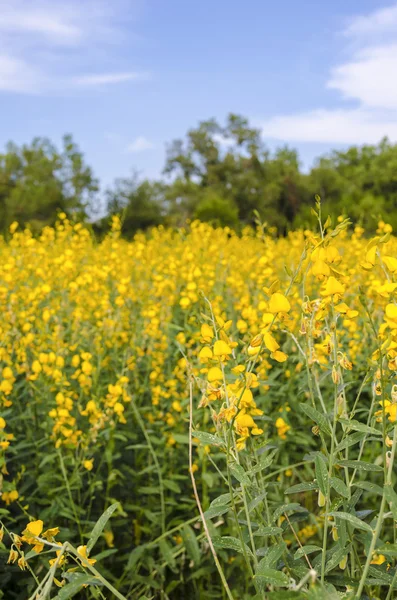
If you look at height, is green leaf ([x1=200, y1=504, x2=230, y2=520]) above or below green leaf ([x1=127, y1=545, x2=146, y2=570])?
above

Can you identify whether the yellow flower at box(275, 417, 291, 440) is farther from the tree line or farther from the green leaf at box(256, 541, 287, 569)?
the tree line

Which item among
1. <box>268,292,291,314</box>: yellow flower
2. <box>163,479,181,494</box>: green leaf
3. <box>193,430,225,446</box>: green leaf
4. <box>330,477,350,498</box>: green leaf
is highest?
<box>268,292,291,314</box>: yellow flower

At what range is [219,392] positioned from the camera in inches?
52.3

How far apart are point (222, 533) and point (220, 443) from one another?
1.59 meters

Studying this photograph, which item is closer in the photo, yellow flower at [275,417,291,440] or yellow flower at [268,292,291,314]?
yellow flower at [268,292,291,314]

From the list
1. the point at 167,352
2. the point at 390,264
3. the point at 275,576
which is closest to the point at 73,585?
the point at 275,576

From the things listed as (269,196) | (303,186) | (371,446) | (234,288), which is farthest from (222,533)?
(303,186)

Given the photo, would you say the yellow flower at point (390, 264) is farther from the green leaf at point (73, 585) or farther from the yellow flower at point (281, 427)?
the yellow flower at point (281, 427)

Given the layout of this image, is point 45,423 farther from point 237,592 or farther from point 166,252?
point 166,252

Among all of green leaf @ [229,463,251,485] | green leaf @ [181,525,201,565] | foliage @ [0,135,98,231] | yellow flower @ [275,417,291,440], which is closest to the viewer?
green leaf @ [229,463,251,485]

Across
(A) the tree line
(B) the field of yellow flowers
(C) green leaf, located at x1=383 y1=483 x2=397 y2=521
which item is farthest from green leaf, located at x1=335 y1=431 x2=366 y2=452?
(A) the tree line

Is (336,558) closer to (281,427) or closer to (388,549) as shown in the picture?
(388,549)

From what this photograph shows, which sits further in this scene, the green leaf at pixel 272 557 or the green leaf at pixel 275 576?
the green leaf at pixel 272 557

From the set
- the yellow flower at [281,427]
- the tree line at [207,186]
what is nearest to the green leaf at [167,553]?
the yellow flower at [281,427]
